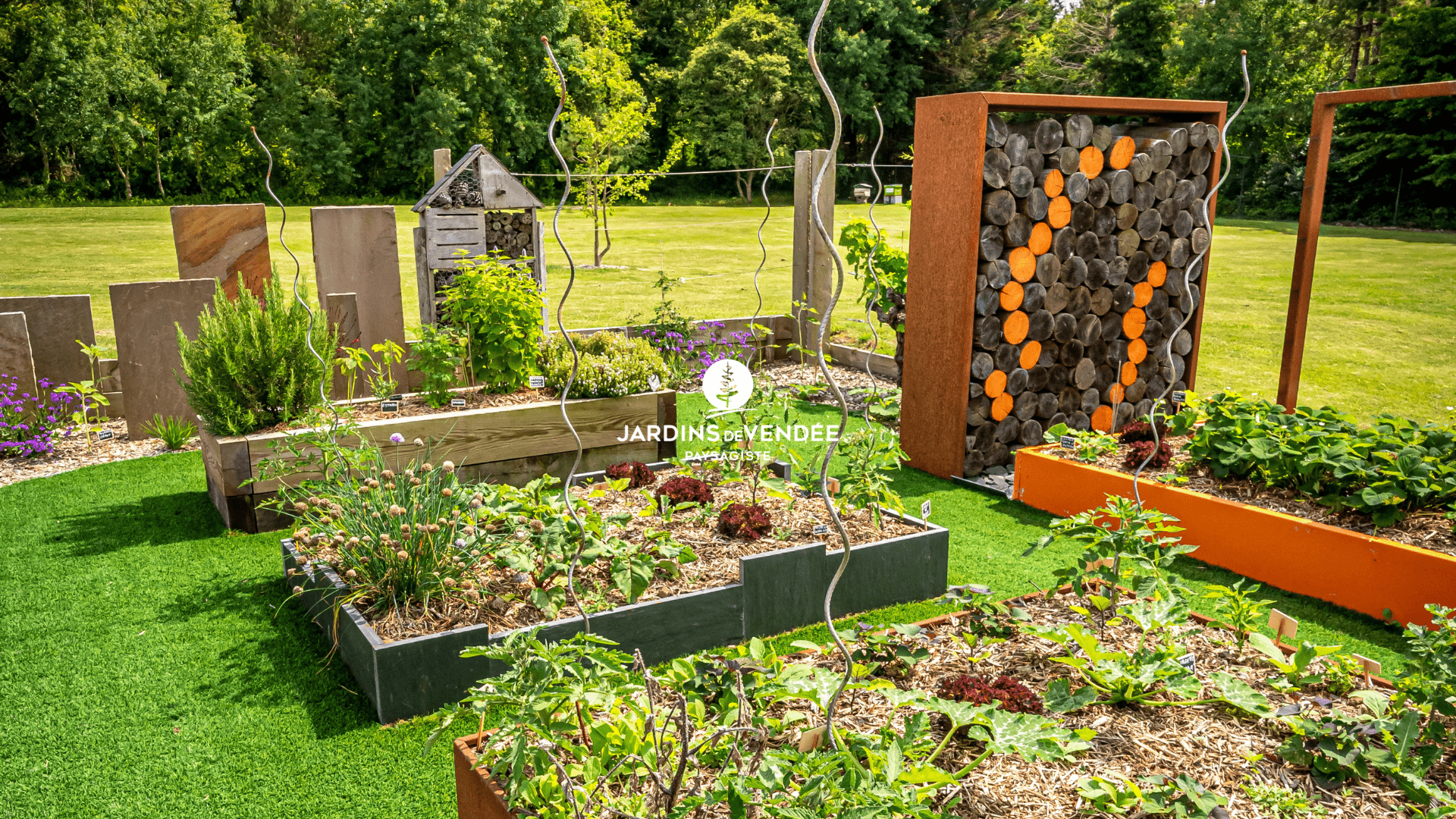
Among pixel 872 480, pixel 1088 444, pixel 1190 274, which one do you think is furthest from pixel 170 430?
pixel 1190 274

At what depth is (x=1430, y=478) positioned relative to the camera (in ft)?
11.6

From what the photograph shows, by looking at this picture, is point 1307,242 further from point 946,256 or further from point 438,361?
point 438,361

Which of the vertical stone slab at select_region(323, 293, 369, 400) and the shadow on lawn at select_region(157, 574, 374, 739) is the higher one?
the vertical stone slab at select_region(323, 293, 369, 400)

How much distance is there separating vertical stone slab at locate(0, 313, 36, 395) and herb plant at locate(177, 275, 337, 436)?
1467 millimetres

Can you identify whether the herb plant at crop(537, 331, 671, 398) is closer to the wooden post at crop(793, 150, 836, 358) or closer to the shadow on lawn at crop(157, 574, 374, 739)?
the shadow on lawn at crop(157, 574, 374, 739)

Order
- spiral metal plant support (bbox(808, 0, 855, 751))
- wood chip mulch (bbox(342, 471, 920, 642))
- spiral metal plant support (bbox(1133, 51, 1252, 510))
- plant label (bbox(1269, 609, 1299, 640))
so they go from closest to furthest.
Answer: spiral metal plant support (bbox(808, 0, 855, 751)) → plant label (bbox(1269, 609, 1299, 640)) → wood chip mulch (bbox(342, 471, 920, 642)) → spiral metal plant support (bbox(1133, 51, 1252, 510))

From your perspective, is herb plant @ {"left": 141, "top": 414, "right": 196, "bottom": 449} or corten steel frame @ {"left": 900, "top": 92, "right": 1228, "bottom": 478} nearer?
corten steel frame @ {"left": 900, "top": 92, "right": 1228, "bottom": 478}

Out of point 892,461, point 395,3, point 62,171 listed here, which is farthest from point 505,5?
point 892,461

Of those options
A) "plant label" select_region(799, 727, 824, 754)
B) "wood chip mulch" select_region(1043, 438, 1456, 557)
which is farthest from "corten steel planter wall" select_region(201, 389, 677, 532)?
"plant label" select_region(799, 727, 824, 754)

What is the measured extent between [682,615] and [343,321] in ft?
12.3

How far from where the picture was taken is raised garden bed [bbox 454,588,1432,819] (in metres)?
1.86

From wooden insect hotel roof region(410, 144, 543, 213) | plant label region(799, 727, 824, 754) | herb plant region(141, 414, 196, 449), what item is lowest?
herb plant region(141, 414, 196, 449)

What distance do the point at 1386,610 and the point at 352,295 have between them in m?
5.56

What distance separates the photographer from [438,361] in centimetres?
470
